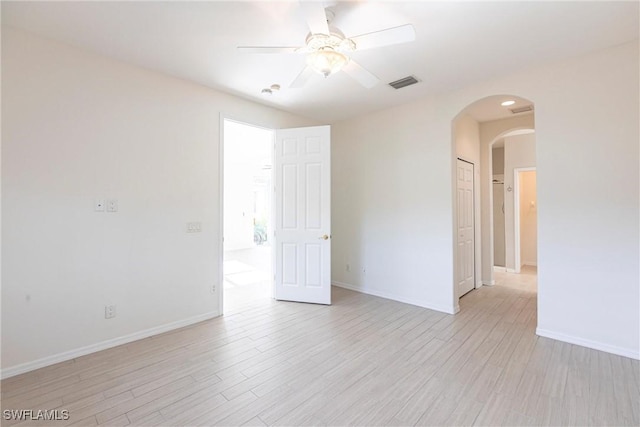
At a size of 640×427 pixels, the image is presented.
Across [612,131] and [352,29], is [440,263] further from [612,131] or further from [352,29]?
[352,29]

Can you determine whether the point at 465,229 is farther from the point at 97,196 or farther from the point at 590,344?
the point at 97,196

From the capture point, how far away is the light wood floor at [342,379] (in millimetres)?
1819

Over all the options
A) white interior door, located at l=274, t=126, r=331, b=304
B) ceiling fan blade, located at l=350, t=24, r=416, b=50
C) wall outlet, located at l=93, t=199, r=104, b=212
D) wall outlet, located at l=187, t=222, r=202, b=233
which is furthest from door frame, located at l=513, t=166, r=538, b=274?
wall outlet, located at l=93, t=199, r=104, b=212

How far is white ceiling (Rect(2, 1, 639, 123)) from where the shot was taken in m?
2.05

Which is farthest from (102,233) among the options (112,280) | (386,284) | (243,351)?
(386,284)

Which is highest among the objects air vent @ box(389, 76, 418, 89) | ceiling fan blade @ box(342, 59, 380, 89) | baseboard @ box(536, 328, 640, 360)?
air vent @ box(389, 76, 418, 89)

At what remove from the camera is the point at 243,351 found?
263 cm

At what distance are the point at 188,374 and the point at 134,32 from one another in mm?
2797

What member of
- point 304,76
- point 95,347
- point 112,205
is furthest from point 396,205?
point 95,347

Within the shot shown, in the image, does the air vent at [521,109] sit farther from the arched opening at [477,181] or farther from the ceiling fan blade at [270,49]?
the ceiling fan blade at [270,49]

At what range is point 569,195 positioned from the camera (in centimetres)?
278

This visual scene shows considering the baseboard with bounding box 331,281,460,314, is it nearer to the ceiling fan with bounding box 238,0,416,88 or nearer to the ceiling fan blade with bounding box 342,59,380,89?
the ceiling fan blade with bounding box 342,59,380,89

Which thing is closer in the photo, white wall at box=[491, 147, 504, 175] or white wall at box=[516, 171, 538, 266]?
white wall at box=[516, 171, 538, 266]

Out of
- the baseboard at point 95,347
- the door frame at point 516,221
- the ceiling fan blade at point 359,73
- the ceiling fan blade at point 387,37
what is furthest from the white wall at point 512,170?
the baseboard at point 95,347
